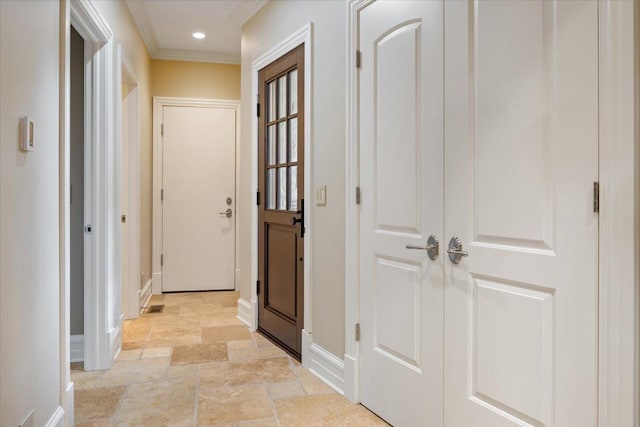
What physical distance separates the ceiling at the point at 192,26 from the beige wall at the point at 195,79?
76 millimetres

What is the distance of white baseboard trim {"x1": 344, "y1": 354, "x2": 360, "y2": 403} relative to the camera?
8.16ft

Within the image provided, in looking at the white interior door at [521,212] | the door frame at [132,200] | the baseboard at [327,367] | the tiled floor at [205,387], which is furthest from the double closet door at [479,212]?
the door frame at [132,200]

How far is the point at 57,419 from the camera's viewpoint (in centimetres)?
202

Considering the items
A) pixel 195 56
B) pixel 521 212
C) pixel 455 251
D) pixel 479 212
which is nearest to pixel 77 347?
pixel 455 251

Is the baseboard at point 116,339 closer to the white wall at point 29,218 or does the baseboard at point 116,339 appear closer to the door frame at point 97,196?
the door frame at point 97,196

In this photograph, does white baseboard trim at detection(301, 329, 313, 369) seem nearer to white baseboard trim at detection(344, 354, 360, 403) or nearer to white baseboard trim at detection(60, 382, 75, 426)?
white baseboard trim at detection(344, 354, 360, 403)

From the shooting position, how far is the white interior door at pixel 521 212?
1.39 m

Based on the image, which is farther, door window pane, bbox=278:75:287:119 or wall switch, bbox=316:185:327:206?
door window pane, bbox=278:75:287:119

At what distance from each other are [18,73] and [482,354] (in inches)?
75.9

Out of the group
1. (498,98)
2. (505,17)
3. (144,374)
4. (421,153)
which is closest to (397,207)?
(421,153)

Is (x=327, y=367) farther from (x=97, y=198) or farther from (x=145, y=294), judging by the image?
(x=145, y=294)

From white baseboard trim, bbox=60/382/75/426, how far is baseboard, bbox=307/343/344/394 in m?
1.32

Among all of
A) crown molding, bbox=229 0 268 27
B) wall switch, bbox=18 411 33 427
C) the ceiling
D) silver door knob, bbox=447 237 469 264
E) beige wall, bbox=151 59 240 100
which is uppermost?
the ceiling

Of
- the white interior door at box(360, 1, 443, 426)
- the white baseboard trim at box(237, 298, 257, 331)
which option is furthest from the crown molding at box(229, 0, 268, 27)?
the white baseboard trim at box(237, 298, 257, 331)
